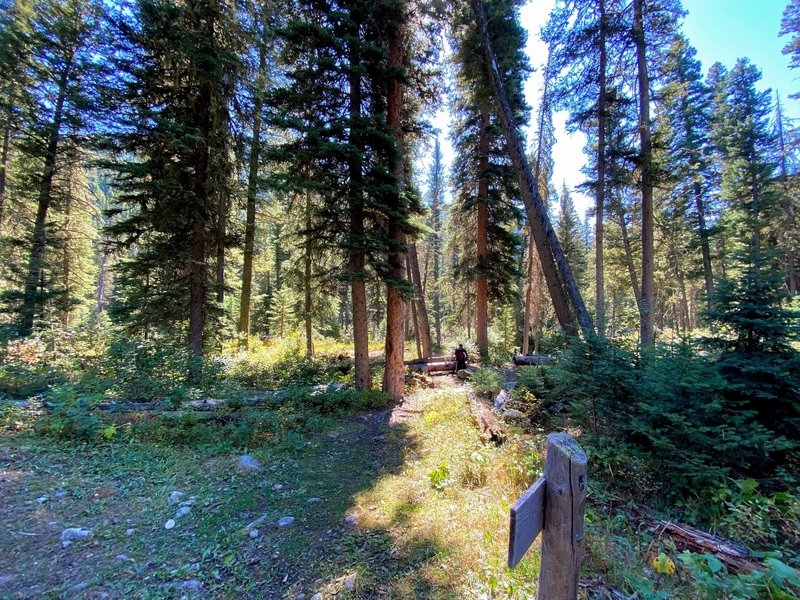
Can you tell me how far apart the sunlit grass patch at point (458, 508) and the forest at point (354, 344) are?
1.3 inches

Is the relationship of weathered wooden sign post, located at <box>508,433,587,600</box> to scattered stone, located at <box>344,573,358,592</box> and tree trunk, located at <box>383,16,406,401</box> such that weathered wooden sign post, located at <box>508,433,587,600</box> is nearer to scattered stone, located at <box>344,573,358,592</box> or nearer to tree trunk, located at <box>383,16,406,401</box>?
scattered stone, located at <box>344,573,358,592</box>

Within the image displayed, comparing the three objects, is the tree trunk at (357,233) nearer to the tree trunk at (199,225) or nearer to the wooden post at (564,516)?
the tree trunk at (199,225)

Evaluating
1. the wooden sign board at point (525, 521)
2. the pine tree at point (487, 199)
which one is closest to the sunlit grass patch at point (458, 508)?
the wooden sign board at point (525, 521)

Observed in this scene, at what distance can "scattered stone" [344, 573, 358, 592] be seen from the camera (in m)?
2.77

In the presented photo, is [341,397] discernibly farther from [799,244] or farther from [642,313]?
[799,244]

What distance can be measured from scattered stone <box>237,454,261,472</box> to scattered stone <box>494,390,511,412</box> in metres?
5.04

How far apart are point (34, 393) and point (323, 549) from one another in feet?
25.8

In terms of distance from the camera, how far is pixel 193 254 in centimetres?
980

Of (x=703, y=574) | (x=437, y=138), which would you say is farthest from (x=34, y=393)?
(x=437, y=138)

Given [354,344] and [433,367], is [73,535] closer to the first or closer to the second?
[354,344]

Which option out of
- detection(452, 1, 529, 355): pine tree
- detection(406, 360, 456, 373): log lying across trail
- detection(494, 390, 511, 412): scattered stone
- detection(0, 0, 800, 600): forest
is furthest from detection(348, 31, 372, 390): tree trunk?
detection(452, 1, 529, 355): pine tree

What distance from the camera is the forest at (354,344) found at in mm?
3223

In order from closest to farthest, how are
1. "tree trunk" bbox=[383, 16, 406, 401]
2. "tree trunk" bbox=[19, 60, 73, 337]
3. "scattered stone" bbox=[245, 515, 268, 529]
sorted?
1. "scattered stone" bbox=[245, 515, 268, 529]
2. "tree trunk" bbox=[383, 16, 406, 401]
3. "tree trunk" bbox=[19, 60, 73, 337]

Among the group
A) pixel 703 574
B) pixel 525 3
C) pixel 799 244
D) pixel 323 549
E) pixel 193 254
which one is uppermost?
pixel 525 3
